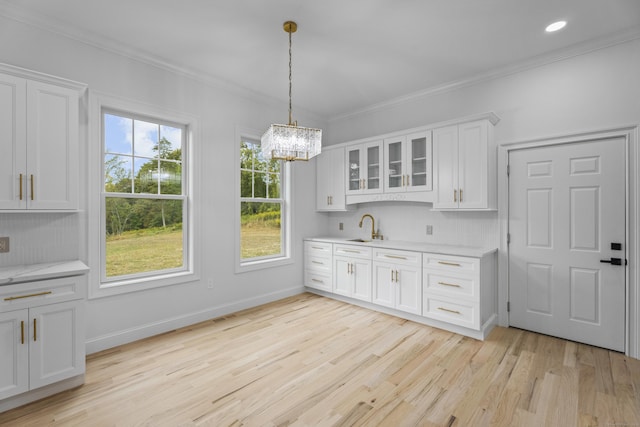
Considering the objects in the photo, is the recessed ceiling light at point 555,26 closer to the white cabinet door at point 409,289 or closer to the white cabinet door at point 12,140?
the white cabinet door at point 409,289

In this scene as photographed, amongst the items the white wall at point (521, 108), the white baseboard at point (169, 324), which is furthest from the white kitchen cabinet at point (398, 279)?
the white baseboard at point (169, 324)

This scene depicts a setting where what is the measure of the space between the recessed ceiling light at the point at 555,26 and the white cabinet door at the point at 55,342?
14.8ft

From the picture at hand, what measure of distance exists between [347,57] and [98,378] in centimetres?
371

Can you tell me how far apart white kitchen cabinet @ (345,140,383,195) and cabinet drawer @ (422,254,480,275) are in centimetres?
120

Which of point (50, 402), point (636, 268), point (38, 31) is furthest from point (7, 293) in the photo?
point (636, 268)

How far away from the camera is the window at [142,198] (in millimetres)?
3096

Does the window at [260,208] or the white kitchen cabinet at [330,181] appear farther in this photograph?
the white kitchen cabinet at [330,181]

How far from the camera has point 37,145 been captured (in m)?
2.36

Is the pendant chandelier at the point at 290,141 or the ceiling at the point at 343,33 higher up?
the ceiling at the point at 343,33

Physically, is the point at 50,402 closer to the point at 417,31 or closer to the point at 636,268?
the point at 417,31

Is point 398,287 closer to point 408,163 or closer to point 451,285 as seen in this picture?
point 451,285

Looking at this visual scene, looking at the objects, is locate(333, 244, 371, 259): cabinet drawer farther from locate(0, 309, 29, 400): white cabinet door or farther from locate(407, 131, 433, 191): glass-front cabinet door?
locate(0, 309, 29, 400): white cabinet door

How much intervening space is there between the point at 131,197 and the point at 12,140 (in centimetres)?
105

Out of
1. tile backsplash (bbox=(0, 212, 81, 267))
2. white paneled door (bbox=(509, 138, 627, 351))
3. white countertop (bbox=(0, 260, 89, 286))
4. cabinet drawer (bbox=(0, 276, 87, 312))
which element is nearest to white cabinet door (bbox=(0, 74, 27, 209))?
tile backsplash (bbox=(0, 212, 81, 267))
